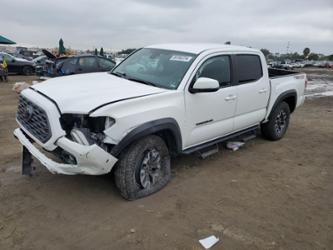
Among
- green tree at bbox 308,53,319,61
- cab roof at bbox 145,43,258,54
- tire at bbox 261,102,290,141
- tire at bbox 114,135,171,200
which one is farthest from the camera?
green tree at bbox 308,53,319,61

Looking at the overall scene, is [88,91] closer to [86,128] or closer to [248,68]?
[86,128]

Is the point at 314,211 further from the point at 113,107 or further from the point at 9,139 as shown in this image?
the point at 9,139

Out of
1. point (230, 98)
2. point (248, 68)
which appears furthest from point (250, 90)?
point (230, 98)

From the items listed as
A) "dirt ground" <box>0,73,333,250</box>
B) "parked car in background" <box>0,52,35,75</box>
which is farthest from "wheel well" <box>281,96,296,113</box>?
"parked car in background" <box>0,52,35,75</box>

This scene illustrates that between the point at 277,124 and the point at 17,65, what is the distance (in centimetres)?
1785

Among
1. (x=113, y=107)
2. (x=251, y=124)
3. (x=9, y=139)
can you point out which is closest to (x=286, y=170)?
(x=251, y=124)

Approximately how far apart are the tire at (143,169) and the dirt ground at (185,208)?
0.43 feet

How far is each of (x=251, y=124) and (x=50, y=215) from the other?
361 cm

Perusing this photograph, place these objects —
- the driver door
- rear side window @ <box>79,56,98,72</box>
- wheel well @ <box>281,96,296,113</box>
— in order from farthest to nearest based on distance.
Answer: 1. rear side window @ <box>79,56,98,72</box>
2. wheel well @ <box>281,96,296,113</box>
3. the driver door

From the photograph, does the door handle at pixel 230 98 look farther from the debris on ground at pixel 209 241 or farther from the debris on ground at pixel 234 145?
the debris on ground at pixel 209 241

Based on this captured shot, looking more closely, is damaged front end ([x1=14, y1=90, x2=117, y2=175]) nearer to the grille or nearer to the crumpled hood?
the grille

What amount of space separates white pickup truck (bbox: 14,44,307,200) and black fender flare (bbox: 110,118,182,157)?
12 mm

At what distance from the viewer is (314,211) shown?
3.81 m

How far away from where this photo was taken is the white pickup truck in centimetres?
332
